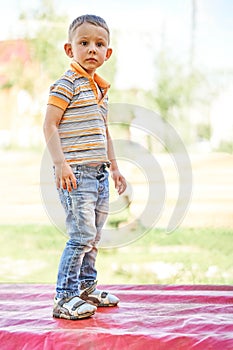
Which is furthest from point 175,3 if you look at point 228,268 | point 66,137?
point 66,137

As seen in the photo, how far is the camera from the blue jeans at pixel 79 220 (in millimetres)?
1425

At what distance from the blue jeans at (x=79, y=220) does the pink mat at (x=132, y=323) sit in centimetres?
9

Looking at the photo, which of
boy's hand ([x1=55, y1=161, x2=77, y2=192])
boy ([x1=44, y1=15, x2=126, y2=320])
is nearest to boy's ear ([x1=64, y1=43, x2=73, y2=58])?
boy ([x1=44, y1=15, x2=126, y2=320])

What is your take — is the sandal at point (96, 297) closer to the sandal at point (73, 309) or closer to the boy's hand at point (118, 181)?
the sandal at point (73, 309)

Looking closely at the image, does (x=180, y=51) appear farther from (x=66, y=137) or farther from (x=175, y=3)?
(x=66, y=137)

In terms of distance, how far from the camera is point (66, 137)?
4.78 feet

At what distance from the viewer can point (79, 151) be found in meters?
1.45

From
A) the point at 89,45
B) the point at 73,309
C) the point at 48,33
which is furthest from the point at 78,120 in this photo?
the point at 48,33

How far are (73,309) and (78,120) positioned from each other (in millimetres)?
409

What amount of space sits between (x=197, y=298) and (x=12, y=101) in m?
1.74

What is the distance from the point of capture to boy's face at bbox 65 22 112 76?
1.47 metres

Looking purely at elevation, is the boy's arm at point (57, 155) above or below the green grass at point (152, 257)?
above

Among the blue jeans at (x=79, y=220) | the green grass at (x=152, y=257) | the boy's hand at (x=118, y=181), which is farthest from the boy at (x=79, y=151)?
the green grass at (x=152, y=257)

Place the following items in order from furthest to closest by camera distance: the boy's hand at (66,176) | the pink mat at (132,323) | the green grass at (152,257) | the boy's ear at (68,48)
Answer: the green grass at (152,257), the boy's ear at (68,48), the boy's hand at (66,176), the pink mat at (132,323)
